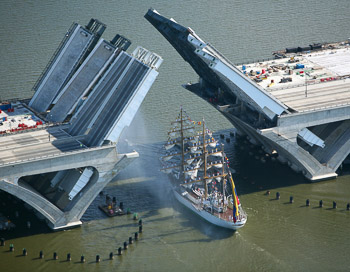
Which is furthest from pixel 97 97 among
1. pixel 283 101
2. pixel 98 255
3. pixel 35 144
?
pixel 283 101

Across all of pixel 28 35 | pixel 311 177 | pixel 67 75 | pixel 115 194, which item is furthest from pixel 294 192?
pixel 28 35

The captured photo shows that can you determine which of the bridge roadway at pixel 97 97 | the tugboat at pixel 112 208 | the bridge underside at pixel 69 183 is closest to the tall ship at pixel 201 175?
the tugboat at pixel 112 208

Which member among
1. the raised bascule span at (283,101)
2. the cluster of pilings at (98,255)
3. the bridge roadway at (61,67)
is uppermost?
the raised bascule span at (283,101)

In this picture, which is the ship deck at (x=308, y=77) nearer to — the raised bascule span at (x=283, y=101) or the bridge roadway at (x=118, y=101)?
the raised bascule span at (x=283, y=101)

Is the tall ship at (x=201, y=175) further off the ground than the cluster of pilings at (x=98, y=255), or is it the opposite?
the tall ship at (x=201, y=175)

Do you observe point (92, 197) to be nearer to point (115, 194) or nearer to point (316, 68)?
point (115, 194)

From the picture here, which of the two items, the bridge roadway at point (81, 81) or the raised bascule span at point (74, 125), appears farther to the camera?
the bridge roadway at point (81, 81)
